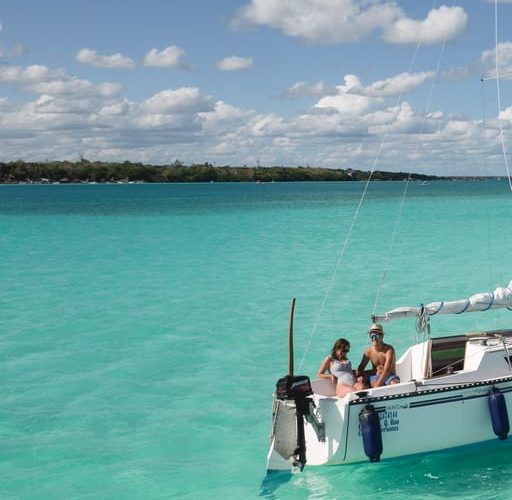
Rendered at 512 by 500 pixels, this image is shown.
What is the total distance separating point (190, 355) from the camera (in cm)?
1661

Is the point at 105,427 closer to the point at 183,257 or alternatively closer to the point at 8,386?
the point at 8,386

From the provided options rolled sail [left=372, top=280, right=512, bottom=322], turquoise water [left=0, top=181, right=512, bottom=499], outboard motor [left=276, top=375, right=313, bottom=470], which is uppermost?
rolled sail [left=372, top=280, right=512, bottom=322]

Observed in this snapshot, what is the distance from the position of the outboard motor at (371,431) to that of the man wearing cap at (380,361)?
95cm

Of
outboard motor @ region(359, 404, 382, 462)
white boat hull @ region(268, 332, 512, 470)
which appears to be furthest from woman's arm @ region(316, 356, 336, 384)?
outboard motor @ region(359, 404, 382, 462)

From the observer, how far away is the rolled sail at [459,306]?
11.1m

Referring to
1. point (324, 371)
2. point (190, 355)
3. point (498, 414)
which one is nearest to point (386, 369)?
point (324, 371)

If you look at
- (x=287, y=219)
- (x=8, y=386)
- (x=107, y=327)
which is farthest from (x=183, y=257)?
(x=287, y=219)

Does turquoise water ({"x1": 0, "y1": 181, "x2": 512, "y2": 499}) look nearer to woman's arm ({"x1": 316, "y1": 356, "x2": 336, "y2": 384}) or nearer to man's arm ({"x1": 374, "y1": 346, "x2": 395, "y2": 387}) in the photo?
man's arm ({"x1": 374, "y1": 346, "x2": 395, "y2": 387})

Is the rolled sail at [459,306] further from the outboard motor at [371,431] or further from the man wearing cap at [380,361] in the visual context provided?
the outboard motor at [371,431]

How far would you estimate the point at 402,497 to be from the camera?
9.48 m

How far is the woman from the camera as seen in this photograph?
10.6m

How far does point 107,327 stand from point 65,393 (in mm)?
5508

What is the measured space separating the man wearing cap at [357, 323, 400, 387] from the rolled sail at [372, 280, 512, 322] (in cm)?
24

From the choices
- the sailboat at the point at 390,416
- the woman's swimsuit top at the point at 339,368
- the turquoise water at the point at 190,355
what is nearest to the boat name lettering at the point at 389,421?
the sailboat at the point at 390,416
